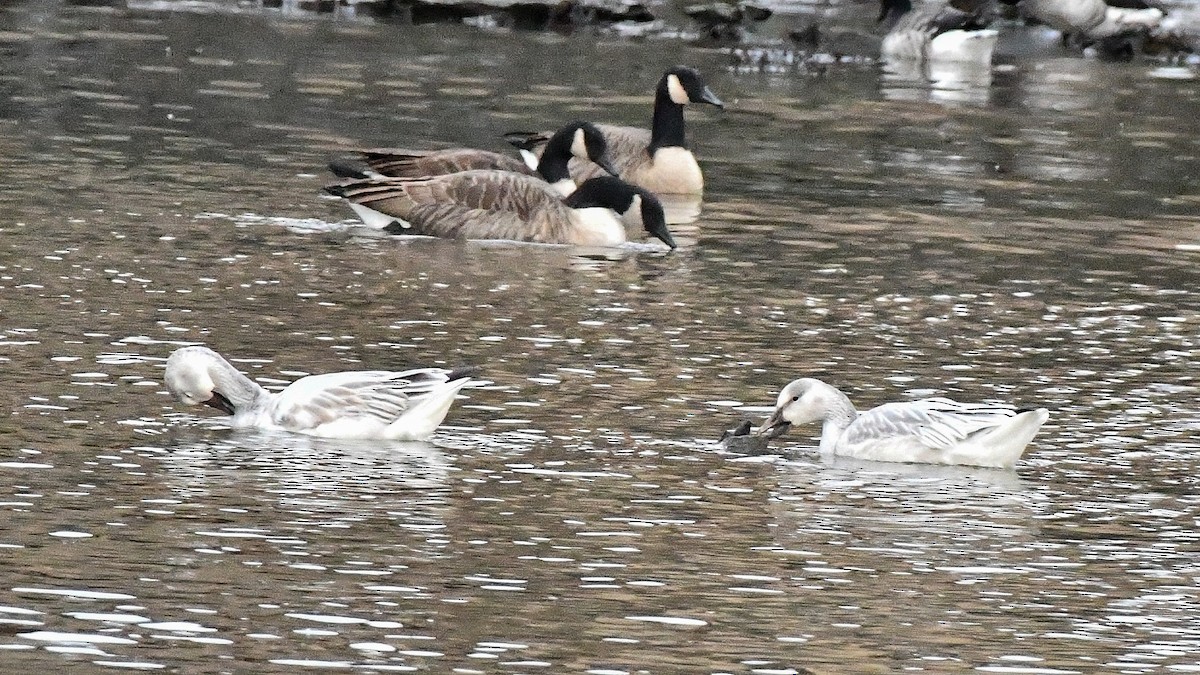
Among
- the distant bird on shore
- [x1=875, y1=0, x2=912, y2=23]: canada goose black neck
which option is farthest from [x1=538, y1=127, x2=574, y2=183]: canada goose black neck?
the distant bird on shore

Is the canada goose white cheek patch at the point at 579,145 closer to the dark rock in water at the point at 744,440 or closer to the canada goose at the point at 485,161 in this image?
the canada goose at the point at 485,161

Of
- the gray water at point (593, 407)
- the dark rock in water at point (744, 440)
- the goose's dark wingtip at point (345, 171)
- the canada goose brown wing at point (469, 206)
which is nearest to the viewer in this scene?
the gray water at point (593, 407)

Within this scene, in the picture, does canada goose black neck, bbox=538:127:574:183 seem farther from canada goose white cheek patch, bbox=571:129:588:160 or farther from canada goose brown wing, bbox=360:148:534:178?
canada goose brown wing, bbox=360:148:534:178

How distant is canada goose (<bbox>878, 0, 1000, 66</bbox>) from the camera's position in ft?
121

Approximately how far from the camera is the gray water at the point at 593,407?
885 cm

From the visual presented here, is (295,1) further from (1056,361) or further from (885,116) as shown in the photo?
(1056,361)

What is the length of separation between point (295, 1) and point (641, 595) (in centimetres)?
3079

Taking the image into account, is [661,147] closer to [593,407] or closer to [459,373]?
[593,407]

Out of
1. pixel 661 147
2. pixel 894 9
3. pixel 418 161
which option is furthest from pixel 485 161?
pixel 894 9

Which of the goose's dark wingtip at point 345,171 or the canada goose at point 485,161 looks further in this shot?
the canada goose at point 485,161

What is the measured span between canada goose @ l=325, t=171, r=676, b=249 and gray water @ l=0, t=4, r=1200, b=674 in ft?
0.86

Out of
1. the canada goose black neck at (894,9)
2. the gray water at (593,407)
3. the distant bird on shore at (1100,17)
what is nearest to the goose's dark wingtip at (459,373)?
the gray water at (593,407)

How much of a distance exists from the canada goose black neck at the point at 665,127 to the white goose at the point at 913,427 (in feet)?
36.1

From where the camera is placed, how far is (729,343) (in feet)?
49.2
